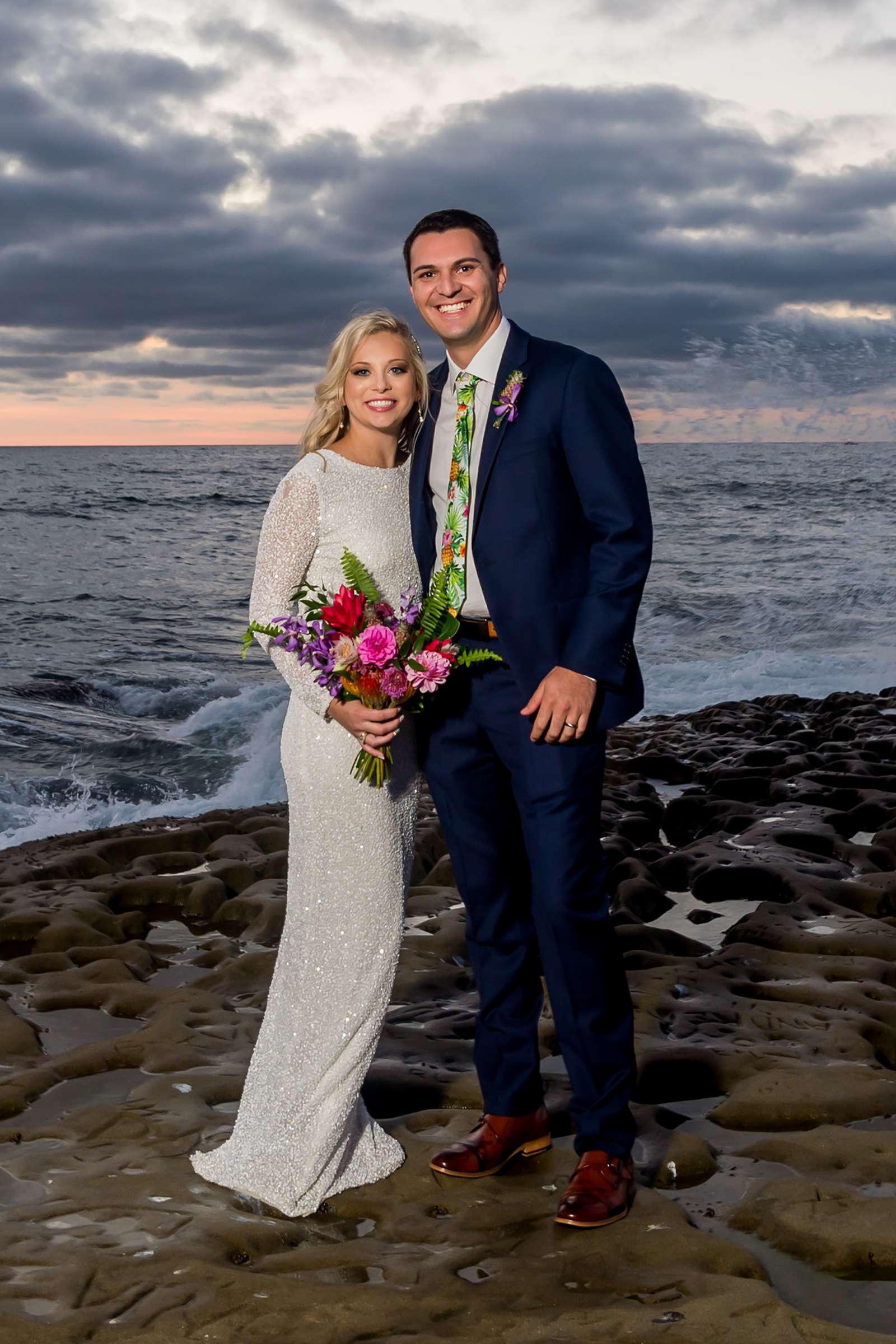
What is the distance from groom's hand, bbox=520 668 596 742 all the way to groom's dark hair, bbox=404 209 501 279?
115 cm

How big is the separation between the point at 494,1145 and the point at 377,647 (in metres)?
1.48

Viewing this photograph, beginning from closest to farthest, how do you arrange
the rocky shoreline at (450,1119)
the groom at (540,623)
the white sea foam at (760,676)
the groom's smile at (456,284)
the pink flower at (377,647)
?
1. the rocky shoreline at (450,1119)
2. the pink flower at (377,647)
3. the groom at (540,623)
4. the groom's smile at (456,284)
5. the white sea foam at (760,676)

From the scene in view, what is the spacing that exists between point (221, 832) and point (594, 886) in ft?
15.6

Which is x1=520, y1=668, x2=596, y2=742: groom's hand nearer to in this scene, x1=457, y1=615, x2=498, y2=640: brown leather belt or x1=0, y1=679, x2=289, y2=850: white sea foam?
x1=457, y1=615, x2=498, y2=640: brown leather belt

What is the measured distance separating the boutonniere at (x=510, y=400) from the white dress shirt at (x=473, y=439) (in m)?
0.04

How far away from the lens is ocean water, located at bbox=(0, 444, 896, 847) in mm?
11633

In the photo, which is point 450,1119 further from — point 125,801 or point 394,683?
point 125,801

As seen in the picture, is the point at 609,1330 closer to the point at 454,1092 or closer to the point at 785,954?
the point at 454,1092

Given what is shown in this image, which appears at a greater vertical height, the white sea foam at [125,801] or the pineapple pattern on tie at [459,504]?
the pineapple pattern on tie at [459,504]

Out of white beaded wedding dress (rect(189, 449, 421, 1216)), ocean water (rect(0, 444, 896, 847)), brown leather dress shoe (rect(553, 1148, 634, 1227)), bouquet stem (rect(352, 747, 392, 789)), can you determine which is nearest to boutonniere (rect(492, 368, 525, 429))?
white beaded wedding dress (rect(189, 449, 421, 1216))

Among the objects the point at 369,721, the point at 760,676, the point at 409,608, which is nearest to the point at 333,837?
the point at 369,721

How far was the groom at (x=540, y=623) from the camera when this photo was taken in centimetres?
299

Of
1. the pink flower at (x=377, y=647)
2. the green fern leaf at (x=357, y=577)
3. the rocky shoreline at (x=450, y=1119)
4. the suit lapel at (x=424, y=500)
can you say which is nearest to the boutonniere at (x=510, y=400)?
the suit lapel at (x=424, y=500)

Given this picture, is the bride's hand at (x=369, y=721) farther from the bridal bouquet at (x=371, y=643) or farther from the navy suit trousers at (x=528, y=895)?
the navy suit trousers at (x=528, y=895)
